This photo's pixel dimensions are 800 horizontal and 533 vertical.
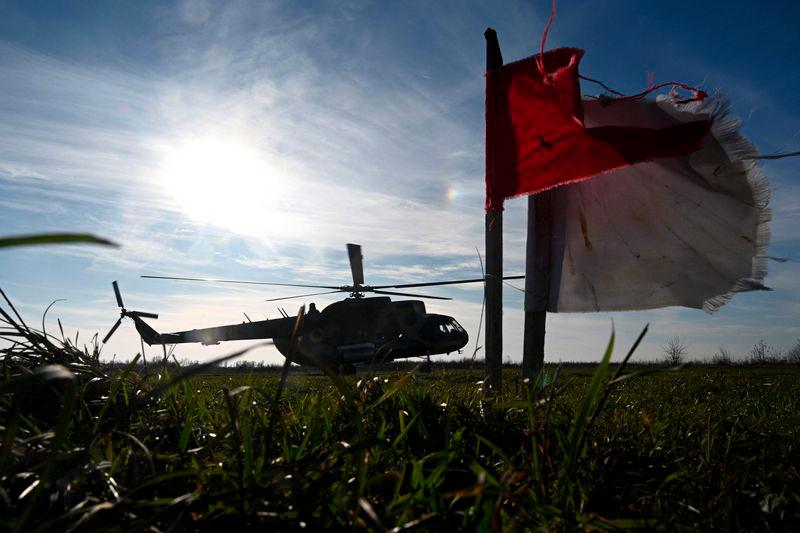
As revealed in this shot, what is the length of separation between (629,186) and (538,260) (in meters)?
0.83

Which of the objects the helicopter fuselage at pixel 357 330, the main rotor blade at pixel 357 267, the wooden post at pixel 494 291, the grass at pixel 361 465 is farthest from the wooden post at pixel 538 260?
the helicopter fuselage at pixel 357 330

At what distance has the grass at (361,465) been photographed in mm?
872

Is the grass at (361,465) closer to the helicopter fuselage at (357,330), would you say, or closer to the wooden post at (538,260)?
the wooden post at (538,260)

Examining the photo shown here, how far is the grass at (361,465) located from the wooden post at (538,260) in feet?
4.98

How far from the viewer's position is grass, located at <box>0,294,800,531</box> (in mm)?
872

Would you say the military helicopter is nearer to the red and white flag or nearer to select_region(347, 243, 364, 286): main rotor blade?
select_region(347, 243, 364, 286): main rotor blade

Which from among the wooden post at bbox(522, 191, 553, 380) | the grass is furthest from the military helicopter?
the grass

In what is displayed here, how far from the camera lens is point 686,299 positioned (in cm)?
346

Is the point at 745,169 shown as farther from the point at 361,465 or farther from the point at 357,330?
the point at 357,330

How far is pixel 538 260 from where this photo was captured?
3912 millimetres

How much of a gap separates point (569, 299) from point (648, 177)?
1.02 m

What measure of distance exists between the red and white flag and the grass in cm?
130

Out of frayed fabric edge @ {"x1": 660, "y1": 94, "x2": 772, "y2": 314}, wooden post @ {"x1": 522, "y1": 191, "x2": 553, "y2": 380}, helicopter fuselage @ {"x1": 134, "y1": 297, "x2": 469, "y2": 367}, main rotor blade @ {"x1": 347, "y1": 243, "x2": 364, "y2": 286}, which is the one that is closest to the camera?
frayed fabric edge @ {"x1": 660, "y1": 94, "x2": 772, "y2": 314}

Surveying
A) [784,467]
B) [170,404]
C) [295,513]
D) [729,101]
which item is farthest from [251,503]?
[729,101]
